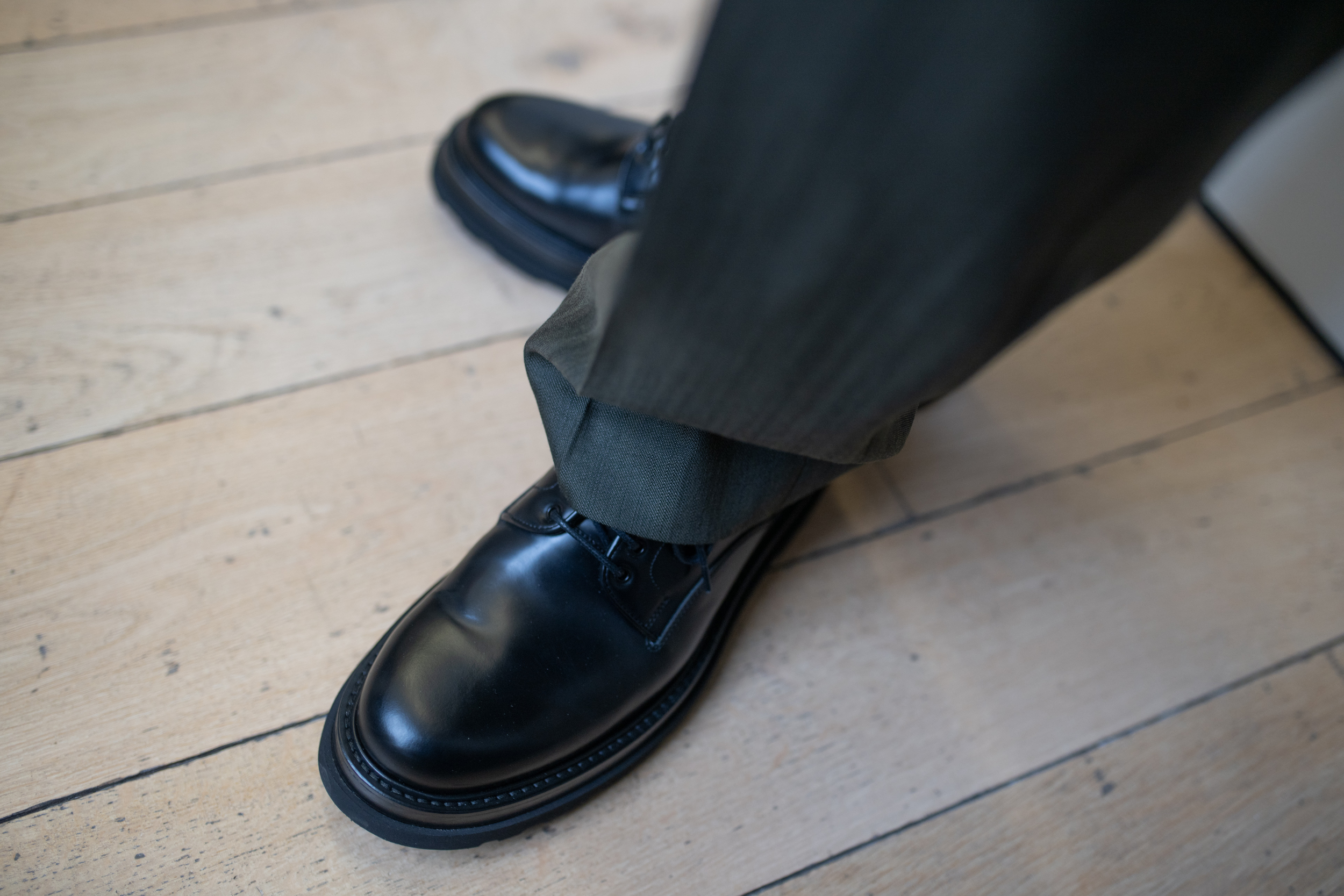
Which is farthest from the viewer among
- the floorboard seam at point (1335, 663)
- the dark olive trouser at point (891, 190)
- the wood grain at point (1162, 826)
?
the floorboard seam at point (1335, 663)

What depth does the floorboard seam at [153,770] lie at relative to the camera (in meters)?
0.55

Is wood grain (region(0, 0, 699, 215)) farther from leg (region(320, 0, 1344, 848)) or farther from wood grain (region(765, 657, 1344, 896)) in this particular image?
wood grain (region(765, 657, 1344, 896))

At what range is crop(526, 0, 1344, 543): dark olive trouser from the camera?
0.32 meters

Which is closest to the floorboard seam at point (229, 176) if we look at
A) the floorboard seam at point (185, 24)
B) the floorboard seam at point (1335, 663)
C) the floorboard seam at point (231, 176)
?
the floorboard seam at point (231, 176)

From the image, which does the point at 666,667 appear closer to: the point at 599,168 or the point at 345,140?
the point at 599,168

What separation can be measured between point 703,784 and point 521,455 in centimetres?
31

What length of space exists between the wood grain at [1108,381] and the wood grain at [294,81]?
0.44m

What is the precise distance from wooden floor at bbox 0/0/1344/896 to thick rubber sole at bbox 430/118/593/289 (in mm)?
25

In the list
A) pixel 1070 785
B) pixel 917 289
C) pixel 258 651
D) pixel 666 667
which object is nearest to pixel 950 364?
pixel 917 289

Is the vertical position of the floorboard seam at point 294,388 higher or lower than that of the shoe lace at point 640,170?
lower

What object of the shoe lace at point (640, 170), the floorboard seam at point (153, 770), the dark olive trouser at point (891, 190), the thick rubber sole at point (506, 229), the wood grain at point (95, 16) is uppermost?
the dark olive trouser at point (891, 190)

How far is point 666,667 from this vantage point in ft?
1.94

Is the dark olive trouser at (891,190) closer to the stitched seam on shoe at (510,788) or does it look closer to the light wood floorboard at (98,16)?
the stitched seam on shoe at (510,788)

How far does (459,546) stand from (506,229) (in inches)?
12.5
